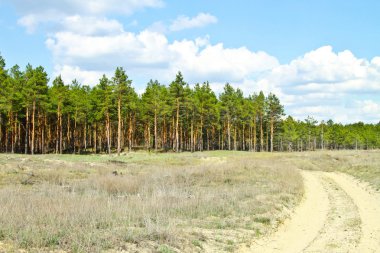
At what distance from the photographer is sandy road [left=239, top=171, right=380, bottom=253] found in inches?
402

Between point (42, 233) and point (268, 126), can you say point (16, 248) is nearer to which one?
point (42, 233)

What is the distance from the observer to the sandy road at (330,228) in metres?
10.2

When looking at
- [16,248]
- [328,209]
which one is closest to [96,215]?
[16,248]

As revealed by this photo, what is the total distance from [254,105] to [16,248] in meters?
85.3

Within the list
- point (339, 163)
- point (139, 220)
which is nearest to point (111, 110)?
point (339, 163)

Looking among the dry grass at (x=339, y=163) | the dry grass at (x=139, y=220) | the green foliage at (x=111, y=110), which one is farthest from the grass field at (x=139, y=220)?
the green foliage at (x=111, y=110)

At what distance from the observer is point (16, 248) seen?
24.0 feet

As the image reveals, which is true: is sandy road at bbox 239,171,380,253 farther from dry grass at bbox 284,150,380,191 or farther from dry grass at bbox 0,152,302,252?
dry grass at bbox 284,150,380,191

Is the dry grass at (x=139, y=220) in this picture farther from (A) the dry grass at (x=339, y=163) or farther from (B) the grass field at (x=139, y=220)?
(A) the dry grass at (x=339, y=163)

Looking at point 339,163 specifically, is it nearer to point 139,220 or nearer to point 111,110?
point 111,110

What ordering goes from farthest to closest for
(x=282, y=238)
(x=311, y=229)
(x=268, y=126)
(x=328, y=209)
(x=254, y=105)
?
(x=268, y=126), (x=254, y=105), (x=328, y=209), (x=311, y=229), (x=282, y=238)

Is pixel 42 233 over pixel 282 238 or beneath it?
over

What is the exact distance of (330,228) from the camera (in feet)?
40.9

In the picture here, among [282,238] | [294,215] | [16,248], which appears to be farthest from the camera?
[294,215]
